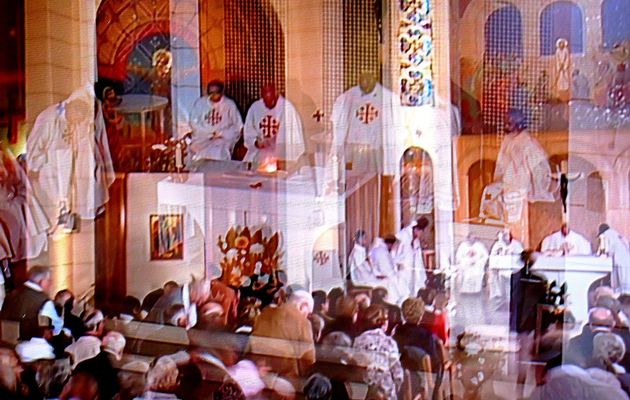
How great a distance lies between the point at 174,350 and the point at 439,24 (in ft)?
9.73

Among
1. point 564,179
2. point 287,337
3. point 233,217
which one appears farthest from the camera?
point 233,217

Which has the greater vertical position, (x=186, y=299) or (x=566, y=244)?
(x=566, y=244)

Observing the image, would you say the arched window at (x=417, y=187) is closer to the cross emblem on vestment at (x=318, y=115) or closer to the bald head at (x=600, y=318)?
the cross emblem on vestment at (x=318, y=115)

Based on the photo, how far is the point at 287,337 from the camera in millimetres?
5797

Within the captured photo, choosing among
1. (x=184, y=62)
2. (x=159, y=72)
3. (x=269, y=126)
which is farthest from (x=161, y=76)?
(x=269, y=126)

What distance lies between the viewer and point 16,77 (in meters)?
6.37

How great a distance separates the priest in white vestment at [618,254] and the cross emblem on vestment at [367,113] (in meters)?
1.73

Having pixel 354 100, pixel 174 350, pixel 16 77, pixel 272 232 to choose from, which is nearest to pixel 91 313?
pixel 174 350

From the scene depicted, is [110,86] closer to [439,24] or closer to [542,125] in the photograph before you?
[439,24]

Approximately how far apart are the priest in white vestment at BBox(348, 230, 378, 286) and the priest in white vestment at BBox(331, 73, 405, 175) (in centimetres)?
51

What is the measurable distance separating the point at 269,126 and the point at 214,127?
0.42m

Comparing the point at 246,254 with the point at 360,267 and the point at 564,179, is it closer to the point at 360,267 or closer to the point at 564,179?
the point at 360,267

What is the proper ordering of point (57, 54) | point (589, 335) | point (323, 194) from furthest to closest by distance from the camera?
point (57, 54) < point (323, 194) < point (589, 335)

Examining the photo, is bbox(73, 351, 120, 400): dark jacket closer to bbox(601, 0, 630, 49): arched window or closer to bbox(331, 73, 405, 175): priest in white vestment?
bbox(331, 73, 405, 175): priest in white vestment
